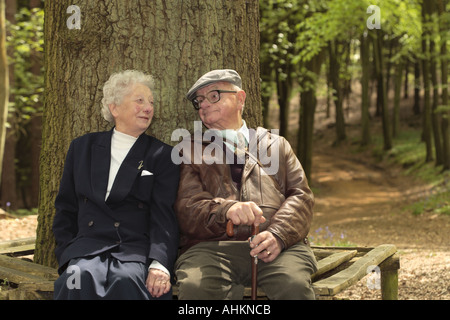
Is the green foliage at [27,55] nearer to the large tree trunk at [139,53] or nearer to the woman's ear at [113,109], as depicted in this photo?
the large tree trunk at [139,53]

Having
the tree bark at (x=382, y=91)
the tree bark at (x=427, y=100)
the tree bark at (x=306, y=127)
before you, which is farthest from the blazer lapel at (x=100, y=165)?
the tree bark at (x=382, y=91)

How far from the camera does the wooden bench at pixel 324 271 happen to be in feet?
12.3

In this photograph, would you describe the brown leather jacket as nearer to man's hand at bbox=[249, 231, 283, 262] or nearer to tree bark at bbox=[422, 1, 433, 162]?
man's hand at bbox=[249, 231, 283, 262]

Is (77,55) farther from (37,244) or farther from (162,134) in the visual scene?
(37,244)

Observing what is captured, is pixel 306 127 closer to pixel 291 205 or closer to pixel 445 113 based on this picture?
pixel 445 113

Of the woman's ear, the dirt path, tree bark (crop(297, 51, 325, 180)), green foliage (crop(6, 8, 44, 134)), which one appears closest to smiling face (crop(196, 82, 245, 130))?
the woman's ear

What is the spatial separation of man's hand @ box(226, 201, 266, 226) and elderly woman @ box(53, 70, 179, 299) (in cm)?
51

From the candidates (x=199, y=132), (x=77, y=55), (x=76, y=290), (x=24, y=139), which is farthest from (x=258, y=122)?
(x=24, y=139)

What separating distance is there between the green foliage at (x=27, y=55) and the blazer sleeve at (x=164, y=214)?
34.1 ft

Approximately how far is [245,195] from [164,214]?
57cm

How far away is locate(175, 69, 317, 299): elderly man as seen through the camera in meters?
3.53

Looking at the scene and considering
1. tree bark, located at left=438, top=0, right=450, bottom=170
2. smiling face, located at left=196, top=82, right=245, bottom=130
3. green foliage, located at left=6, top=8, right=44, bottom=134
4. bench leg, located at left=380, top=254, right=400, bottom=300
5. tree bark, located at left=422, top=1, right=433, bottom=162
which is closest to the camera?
smiling face, located at left=196, top=82, right=245, bottom=130

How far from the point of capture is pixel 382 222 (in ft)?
44.1

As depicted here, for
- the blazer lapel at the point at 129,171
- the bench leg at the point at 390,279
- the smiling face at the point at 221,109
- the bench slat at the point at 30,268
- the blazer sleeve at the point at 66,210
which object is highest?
the smiling face at the point at 221,109
